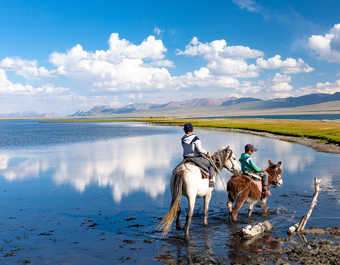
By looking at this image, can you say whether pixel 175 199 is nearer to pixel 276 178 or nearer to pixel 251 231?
pixel 251 231

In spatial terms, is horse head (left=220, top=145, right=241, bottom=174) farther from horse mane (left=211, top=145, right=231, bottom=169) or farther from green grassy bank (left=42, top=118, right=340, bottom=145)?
green grassy bank (left=42, top=118, right=340, bottom=145)

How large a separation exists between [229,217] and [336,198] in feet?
19.6

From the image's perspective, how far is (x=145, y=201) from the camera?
14.4 meters

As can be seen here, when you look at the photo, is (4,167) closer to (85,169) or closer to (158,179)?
(85,169)

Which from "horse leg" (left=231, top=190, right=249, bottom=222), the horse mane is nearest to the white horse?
the horse mane

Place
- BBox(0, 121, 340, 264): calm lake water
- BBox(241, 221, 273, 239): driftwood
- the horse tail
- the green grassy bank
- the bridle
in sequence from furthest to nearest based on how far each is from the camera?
1. the green grassy bank
2. the bridle
3. the horse tail
4. BBox(241, 221, 273, 239): driftwood
5. BBox(0, 121, 340, 264): calm lake water

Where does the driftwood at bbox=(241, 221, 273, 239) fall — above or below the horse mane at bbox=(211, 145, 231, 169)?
below

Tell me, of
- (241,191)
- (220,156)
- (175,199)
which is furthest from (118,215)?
(241,191)

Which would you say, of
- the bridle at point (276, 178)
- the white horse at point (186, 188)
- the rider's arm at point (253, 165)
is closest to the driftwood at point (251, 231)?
the white horse at point (186, 188)

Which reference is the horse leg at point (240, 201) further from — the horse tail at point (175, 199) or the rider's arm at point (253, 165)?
the horse tail at point (175, 199)

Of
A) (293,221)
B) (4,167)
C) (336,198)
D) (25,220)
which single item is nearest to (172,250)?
(293,221)

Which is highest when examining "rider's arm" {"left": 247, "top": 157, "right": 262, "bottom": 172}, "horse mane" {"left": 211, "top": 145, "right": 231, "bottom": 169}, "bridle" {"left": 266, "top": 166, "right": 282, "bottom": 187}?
"horse mane" {"left": 211, "top": 145, "right": 231, "bottom": 169}

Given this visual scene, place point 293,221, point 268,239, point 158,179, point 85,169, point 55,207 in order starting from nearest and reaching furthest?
Result: 1. point 268,239
2. point 293,221
3. point 55,207
4. point 158,179
5. point 85,169

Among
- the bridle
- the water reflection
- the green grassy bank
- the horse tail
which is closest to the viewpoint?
the horse tail
